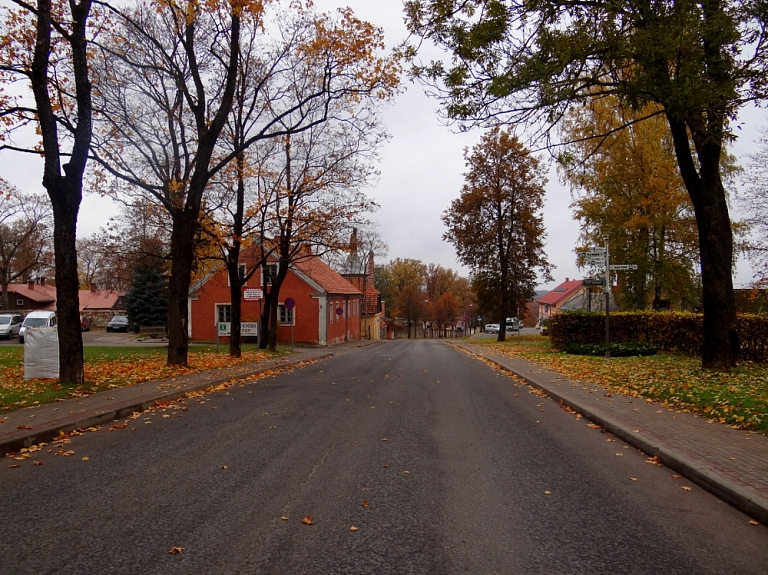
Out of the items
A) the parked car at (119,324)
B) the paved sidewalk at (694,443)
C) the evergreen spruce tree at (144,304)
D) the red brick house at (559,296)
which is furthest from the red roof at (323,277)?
the red brick house at (559,296)

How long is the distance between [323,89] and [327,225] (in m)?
7.87

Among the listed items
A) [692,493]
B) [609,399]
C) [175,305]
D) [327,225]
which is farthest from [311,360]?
[692,493]

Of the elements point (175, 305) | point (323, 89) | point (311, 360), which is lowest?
point (311, 360)

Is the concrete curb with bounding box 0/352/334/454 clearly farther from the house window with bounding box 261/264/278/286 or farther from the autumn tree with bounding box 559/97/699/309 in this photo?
the autumn tree with bounding box 559/97/699/309

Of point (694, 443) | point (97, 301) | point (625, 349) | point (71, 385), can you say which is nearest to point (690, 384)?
point (694, 443)

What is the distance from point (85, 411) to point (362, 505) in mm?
6079

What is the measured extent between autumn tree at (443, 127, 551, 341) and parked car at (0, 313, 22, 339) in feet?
98.8

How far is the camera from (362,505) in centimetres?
496

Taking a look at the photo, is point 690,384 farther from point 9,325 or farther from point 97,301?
point 97,301

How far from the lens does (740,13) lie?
31.1 ft

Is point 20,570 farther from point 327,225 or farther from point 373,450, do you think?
point 327,225

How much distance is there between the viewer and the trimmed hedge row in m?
15.8

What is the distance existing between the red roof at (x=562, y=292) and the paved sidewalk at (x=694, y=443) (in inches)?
3761

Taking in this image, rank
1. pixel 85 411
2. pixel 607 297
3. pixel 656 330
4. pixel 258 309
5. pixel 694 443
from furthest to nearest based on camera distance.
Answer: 1. pixel 258 309
2. pixel 656 330
3. pixel 607 297
4. pixel 85 411
5. pixel 694 443
